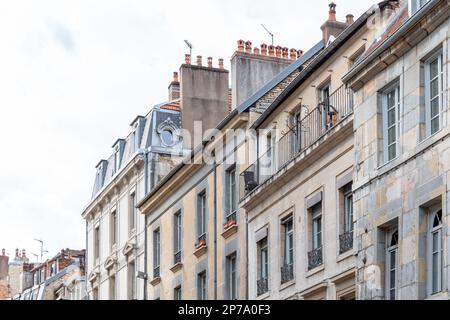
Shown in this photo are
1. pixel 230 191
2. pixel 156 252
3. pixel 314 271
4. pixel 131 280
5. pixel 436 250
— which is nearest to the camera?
pixel 436 250

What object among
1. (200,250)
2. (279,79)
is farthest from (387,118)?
(200,250)

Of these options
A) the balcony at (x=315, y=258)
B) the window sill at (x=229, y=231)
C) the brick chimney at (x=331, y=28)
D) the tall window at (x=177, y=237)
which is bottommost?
the balcony at (x=315, y=258)

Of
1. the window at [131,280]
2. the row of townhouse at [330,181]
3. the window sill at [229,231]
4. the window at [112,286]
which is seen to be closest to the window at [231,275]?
the row of townhouse at [330,181]

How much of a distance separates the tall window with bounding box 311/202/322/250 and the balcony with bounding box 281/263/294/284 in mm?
1209

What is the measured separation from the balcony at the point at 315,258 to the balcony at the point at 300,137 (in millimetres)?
2434

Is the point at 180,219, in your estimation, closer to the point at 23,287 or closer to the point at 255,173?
the point at 255,173

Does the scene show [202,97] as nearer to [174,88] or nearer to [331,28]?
[174,88]

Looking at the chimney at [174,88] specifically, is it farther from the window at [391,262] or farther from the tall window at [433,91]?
the tall window at [433,91]

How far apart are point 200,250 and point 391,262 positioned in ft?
45.4

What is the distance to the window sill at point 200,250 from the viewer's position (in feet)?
121

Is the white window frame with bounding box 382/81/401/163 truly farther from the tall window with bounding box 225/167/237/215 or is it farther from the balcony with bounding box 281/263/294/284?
the tall window with bounding box 225/167/237/215

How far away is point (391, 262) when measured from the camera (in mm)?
23859

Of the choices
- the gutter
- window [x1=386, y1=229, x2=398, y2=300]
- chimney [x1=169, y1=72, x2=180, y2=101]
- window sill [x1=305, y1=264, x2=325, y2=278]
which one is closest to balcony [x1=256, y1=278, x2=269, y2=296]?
window sill [x1=305, y1=264, x2=325, y2=278]
